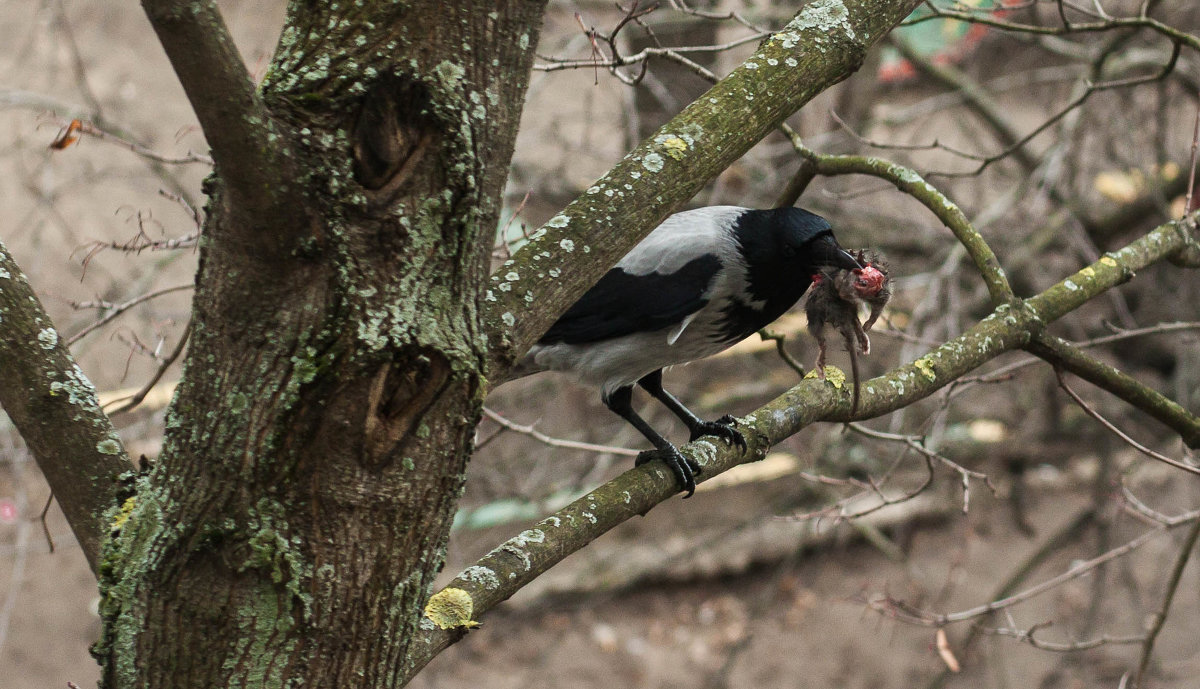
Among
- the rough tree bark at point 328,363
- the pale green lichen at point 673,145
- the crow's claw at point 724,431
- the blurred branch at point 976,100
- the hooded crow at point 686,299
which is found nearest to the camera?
the rough tree bark at point 328,363

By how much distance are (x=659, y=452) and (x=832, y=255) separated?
0.76m

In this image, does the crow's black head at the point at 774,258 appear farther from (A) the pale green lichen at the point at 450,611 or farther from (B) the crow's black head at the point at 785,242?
(A) the pale green lichen at the point at 450,611

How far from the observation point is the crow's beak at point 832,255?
245 centimetres

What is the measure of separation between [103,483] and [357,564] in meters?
0.52

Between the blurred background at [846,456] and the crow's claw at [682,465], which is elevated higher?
the blurred background at [846,456]

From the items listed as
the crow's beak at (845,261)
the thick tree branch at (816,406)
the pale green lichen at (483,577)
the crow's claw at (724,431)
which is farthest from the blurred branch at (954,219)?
the pale green lichen at (483,577)

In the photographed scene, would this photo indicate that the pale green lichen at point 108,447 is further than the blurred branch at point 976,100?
No

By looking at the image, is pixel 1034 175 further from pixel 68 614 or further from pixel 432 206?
pixel 68 614

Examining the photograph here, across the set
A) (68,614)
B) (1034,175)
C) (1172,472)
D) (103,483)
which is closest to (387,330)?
(103,483)

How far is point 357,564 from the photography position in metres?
1.29

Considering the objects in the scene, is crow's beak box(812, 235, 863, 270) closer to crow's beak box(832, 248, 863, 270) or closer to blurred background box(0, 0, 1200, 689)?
crow's beak box(832, 248, 863, 270)

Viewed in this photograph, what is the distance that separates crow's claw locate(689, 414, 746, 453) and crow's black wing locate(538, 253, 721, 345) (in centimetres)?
34

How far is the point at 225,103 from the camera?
1.15 m

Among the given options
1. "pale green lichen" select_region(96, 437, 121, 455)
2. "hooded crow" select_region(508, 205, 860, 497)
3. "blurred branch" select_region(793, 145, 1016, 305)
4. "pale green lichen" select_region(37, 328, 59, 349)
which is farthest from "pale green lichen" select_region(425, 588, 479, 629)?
"blurred branch" select_region(793, 145, 1016, 305)
